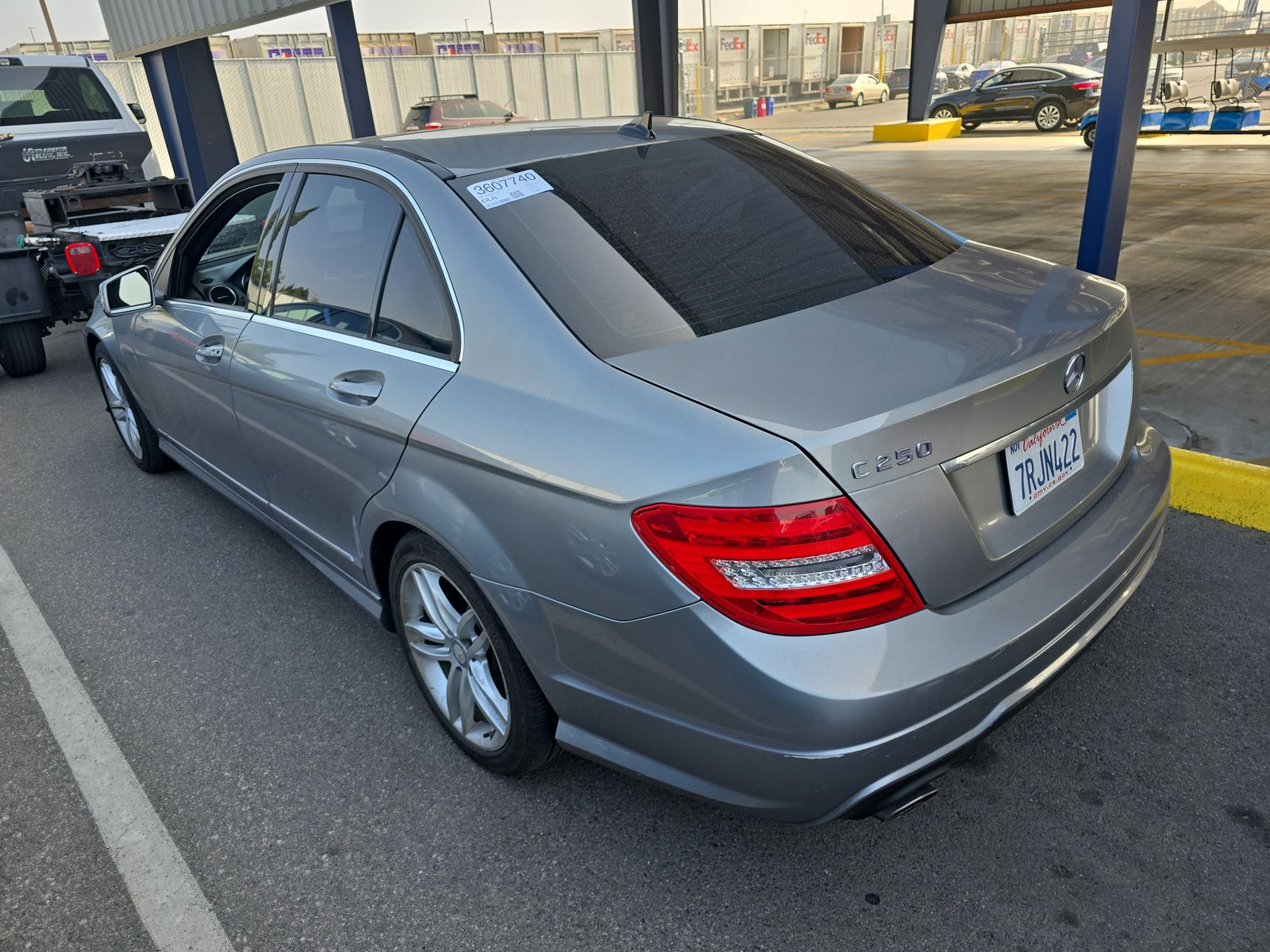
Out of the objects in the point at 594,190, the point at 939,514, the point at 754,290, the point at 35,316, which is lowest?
the point at 35,316

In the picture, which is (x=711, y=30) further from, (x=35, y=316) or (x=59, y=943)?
(x=59, y=943)

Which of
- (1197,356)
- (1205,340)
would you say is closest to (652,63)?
(1205,340)

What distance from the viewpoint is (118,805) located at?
257 cm

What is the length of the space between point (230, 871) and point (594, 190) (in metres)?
1.98

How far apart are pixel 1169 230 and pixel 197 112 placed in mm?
13121

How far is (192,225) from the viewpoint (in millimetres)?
3693

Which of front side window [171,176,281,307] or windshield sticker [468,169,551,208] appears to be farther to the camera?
front side window [171,176,281,307]

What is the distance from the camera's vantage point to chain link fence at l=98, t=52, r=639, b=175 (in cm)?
3042

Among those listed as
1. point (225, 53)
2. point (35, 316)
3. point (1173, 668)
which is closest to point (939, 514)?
point (1173, 668)

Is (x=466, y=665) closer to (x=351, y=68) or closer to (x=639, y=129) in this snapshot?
(x=639, y=129)

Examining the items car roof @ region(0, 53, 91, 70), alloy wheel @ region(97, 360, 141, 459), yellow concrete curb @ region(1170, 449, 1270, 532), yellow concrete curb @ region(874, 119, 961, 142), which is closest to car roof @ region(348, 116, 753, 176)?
yellow concrete curb @ region(1170, 449, 1270, 532)

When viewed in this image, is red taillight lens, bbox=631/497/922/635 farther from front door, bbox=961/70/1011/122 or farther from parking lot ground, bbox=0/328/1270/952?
front door, bbox=961/70/1011/122

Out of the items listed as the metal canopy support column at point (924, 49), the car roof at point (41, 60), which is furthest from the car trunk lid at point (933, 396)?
the metal canopy support column at point (924, 49)

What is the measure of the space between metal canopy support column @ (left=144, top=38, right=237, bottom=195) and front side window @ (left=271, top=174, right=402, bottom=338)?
473 inches
